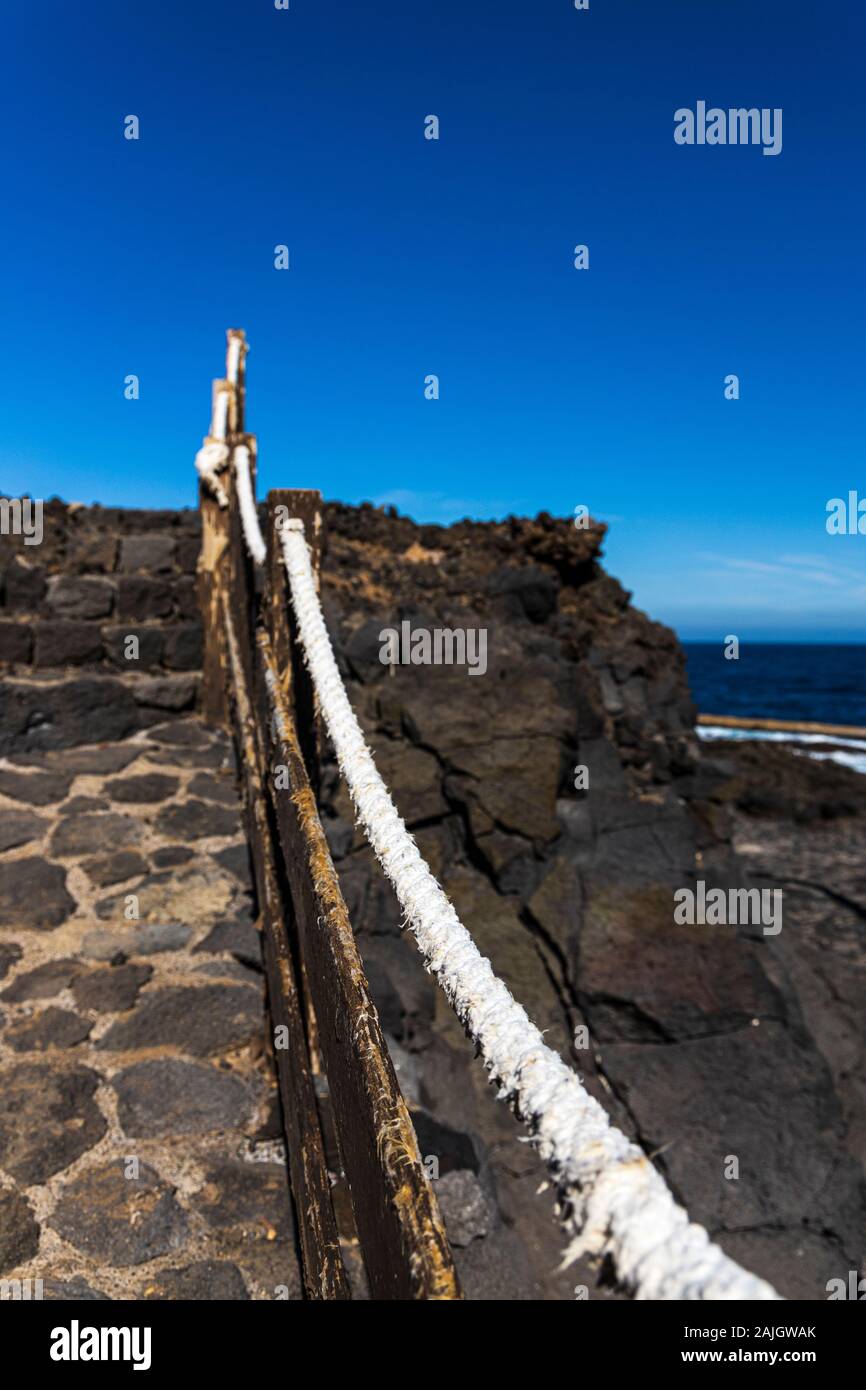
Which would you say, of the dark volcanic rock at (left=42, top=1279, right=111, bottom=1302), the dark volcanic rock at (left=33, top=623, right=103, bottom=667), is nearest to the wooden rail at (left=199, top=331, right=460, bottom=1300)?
the dark volcanic rock at (left=42, top=1279, right=111, bottom=1302)

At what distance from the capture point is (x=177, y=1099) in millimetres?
2467

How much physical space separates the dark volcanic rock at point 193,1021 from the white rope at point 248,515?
5.56ft

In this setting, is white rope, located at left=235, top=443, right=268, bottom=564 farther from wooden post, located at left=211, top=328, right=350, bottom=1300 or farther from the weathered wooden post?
the weathered wooden post

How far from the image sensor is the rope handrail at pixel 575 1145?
1.94ft

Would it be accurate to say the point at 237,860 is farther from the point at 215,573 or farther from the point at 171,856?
the point at 215,573

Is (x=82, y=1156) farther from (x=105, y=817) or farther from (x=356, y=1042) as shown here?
(x=105, y=817)

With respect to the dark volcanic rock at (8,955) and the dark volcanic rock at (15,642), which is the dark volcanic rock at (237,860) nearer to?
the dark volcanic rock at (8,955)

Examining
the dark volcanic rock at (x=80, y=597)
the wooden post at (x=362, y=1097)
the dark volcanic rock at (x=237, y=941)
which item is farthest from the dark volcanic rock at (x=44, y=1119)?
the dark volcanic rock at (x=80, y=597)

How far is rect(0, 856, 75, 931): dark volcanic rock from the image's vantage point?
3318 mm

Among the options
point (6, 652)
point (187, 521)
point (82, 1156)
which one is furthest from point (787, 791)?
point (82, 1156)

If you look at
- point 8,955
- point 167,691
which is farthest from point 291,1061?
point 167,691

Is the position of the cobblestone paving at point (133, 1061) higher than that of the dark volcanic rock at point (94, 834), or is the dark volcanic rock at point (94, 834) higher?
the dark volcanic rock at point (94, 834)
